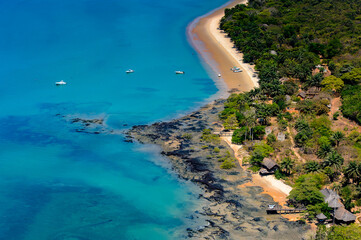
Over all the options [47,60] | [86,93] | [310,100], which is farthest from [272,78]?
[47,60]

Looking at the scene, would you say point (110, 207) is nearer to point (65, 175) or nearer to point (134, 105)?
point (65, 175)

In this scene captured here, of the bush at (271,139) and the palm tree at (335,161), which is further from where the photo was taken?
the bush at (271,139)

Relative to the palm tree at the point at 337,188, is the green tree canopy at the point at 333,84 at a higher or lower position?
higher

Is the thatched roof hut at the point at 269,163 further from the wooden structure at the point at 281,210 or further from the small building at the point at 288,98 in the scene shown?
the small building at the point at 288,98

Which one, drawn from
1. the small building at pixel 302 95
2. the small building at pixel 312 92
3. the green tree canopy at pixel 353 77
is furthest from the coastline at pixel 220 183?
the green tree canopy at pixel 353 77

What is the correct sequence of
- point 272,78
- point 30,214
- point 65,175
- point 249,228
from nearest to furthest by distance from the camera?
point 249,228, point 30,214, point 65,175, point 272,78

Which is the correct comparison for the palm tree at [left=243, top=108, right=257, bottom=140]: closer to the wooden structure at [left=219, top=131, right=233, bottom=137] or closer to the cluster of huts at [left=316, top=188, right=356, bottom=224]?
the wooden structure at [left=219, top=131, right=233, bottom=137]

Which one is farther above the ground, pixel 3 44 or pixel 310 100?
pixel 3 44
